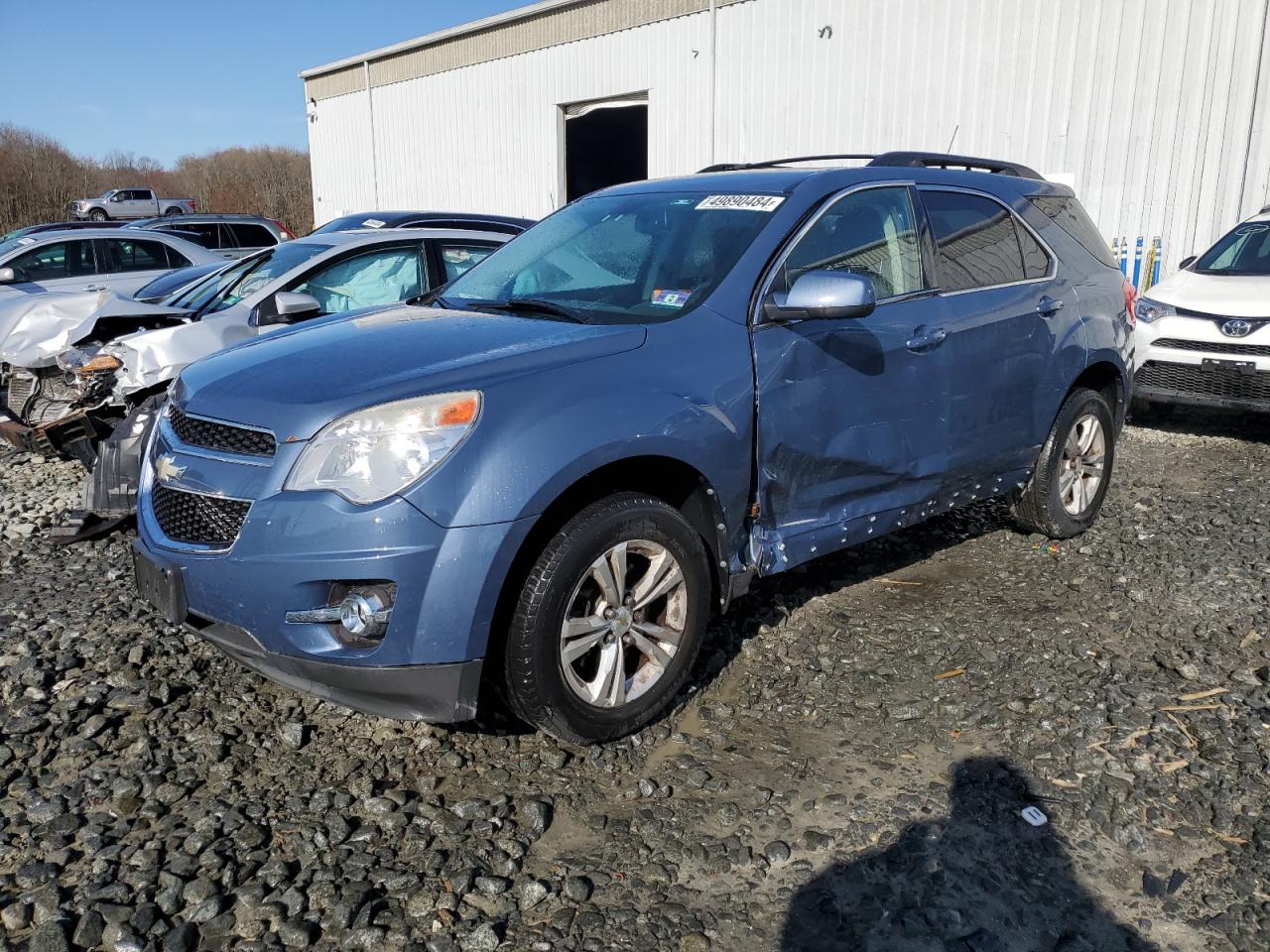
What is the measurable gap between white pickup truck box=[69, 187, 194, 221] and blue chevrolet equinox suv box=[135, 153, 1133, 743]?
42.5 m

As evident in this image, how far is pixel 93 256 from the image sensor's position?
11.8 m

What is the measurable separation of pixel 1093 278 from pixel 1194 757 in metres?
2.67

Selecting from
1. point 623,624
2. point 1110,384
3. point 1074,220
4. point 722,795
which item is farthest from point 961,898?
point 1074,220

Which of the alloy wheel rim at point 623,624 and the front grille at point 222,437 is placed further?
the alloy wheel rim at point 623,624

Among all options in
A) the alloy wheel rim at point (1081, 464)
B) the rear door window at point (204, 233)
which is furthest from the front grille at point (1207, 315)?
the rear door window at point (204, 233)

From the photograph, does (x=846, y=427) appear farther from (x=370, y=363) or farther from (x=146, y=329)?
(x=146, y=329)

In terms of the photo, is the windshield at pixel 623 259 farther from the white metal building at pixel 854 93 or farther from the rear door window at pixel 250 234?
the rear door window at pixel 250 234

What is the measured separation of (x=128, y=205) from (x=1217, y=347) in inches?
1775

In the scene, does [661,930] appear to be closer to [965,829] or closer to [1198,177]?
[965,829]

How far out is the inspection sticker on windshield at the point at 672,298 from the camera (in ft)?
11.3

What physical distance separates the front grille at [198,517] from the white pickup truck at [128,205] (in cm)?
4264

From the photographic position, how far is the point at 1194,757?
3.20m

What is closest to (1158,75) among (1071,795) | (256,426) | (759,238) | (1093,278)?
(1093,278)

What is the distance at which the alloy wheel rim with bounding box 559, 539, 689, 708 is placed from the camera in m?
3.04
